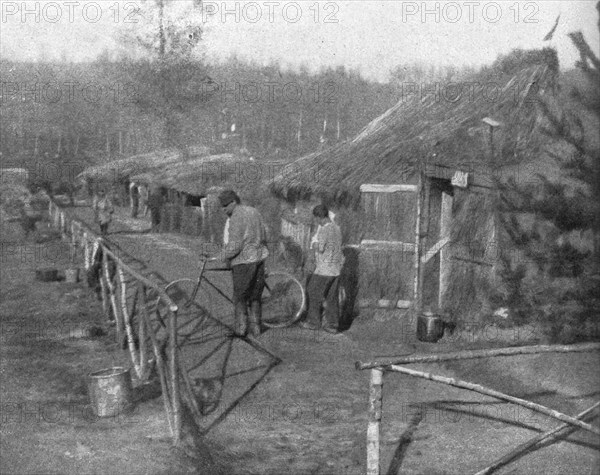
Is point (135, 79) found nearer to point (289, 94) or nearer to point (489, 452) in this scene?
point (289, 94)

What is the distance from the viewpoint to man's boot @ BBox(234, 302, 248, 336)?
8635mm

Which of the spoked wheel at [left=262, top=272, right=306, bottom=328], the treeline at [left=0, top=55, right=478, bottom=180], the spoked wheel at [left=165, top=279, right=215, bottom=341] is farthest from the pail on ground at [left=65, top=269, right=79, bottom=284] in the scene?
the treeline at [left=0, top=55, right=478, bottom=180]

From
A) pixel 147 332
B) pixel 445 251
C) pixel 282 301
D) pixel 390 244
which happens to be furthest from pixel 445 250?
pixel 147 332

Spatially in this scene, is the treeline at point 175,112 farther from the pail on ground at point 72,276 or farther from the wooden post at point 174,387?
the wooden post at point 174,387

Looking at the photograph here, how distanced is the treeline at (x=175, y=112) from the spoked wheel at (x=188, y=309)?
33692 mm

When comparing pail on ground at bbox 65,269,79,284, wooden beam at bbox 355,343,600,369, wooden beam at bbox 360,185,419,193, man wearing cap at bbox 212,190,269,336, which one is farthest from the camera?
pail on ground at bbox 65,269,79,284

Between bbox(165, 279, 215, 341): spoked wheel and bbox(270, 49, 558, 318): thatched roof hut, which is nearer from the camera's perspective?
bbox(270, 49, 558, 318): thatched roof hut

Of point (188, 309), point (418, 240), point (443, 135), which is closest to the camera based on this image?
point (418, 240)

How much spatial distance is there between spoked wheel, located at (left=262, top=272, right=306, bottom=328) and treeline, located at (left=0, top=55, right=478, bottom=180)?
111 feet

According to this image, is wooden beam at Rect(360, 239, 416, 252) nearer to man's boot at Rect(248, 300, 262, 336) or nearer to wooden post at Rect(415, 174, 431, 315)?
wooden post at Rect(415, 174, 431, 315)

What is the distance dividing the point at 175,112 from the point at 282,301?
43.1 metres

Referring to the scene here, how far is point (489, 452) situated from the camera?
520 cm

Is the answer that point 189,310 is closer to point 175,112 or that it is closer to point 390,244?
point 390,244

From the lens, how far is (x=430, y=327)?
8695 millimetres
